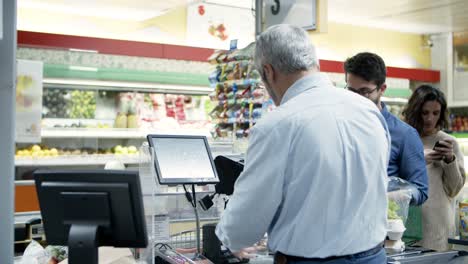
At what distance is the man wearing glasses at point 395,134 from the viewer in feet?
9.61

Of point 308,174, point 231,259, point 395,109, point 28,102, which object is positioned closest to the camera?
point 308,174

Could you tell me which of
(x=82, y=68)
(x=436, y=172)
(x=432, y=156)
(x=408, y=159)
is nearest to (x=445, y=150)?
(x=432, y=156)

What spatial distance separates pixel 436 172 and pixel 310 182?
203 cm

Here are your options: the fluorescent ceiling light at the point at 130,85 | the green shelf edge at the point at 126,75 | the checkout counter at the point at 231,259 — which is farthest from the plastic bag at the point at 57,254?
the fluorescent ceiling light at the point at 130,85

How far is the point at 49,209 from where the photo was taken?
215cm

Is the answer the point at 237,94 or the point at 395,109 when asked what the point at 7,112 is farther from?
the point at 395,109

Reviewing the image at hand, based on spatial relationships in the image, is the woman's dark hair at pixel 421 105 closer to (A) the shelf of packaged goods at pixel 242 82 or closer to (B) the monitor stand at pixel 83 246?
(A) the shelf of packaged goods at pixel 242 82

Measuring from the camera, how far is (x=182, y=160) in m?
2.63

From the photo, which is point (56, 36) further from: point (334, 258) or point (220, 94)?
point (334, 258)

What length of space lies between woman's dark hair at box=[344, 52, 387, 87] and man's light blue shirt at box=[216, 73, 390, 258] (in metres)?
0.98

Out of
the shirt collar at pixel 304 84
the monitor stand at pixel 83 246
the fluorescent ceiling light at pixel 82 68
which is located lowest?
the monitor stand at pixel 83 246

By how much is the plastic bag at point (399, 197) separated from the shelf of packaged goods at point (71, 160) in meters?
4.13

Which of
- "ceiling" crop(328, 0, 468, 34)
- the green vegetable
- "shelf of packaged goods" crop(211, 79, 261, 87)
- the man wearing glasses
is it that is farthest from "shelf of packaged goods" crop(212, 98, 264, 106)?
"ceiling" crop(328, 0, 468, 34)

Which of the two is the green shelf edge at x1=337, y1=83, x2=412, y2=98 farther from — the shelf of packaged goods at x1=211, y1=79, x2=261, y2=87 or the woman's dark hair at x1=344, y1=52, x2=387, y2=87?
the woman's dark hair at x1=344, y1=52, x2=387, y2=87
